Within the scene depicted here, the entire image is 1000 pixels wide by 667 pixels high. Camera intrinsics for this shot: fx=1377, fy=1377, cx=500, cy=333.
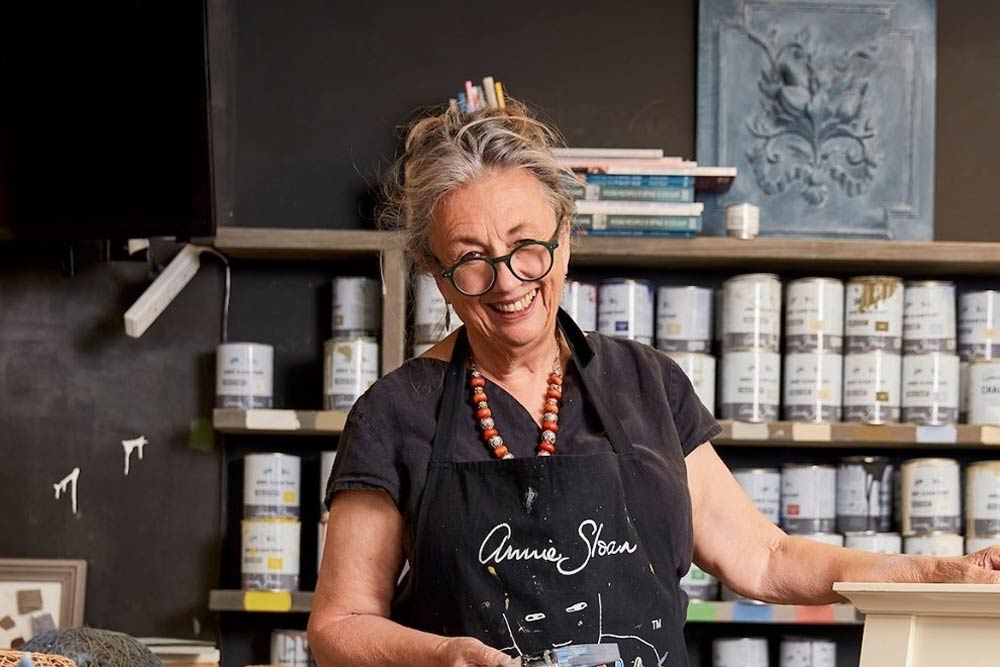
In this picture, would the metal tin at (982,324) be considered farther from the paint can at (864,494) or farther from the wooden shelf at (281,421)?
the wooden shelf at (281,421)

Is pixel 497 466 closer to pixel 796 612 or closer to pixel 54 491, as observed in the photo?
pixel 796 612

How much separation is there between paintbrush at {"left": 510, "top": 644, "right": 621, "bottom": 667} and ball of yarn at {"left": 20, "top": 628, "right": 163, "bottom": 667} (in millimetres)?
1150

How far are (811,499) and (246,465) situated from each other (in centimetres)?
122

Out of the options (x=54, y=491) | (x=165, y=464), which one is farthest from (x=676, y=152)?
(x=54, y=491)

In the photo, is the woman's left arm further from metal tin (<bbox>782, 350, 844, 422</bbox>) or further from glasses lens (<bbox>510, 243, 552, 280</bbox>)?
metal tin (<bbox>782, 350, 844, 422</bbox>)

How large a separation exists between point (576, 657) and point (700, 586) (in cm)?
157

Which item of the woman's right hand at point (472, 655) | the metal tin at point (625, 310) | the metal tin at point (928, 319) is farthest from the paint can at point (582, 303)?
the woman's right hand at point (472, 655)

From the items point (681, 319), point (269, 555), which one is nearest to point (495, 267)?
point (681, 319)

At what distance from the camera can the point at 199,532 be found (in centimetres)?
319

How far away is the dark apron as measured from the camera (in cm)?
153

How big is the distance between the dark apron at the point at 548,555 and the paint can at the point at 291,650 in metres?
1.43

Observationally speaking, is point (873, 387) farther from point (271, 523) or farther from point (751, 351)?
point (271, 523)

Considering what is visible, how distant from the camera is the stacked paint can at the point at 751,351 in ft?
9.62

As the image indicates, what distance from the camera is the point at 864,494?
9.91ft
